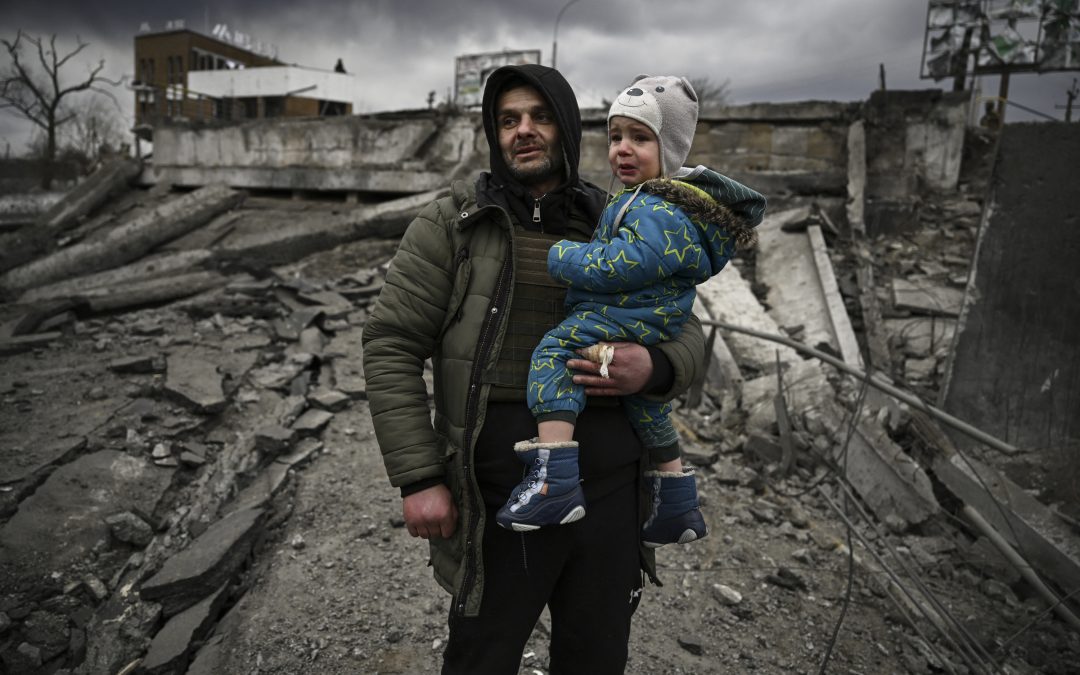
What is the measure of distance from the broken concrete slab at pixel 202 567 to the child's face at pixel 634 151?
2929 millimetres

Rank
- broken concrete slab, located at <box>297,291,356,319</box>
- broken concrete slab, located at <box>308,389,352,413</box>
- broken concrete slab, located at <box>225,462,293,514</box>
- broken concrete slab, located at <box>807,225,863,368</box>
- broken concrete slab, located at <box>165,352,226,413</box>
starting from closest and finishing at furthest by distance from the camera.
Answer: broken concrete slab, located at <box>225,462,293,514</box> < broken concrete slab, located at <box>165,352,226,413</box> < broken concrete slab, located at <box>308,389,352,413</box> < broken concrete slab, located at <box>807,225,863,368</box> < broken concrete slab, located at <box>297,291,356,319</box>

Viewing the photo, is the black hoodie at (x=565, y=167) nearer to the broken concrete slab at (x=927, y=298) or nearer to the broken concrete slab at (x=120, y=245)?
the broken concrete slab at (x=927, y=298)

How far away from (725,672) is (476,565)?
1.91 meters

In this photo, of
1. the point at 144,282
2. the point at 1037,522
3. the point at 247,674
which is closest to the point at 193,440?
the point at 247,674

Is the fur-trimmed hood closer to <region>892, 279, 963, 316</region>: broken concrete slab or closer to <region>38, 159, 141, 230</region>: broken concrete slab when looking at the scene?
<region>892, 279, 963, 316</region>: broken concrete slab

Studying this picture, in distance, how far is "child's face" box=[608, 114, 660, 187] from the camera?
69.6 inches

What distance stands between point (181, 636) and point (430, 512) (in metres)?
2.02

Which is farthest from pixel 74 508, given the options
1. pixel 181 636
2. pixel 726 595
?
pixel 726 595

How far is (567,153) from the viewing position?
1.87 meters

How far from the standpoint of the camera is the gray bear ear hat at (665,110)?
1714 millimetres

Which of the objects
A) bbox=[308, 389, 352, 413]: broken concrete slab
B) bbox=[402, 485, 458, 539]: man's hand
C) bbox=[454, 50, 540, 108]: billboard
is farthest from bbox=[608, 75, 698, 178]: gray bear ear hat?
bbox=[454, 50, 540, 108]: billboard

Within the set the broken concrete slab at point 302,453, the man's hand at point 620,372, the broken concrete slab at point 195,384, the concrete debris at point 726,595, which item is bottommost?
the concrete debris at point 726,595

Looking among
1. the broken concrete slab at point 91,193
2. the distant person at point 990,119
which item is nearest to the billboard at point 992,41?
the distant person at point 990,119

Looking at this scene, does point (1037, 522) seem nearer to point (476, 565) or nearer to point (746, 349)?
point (746, 349)
